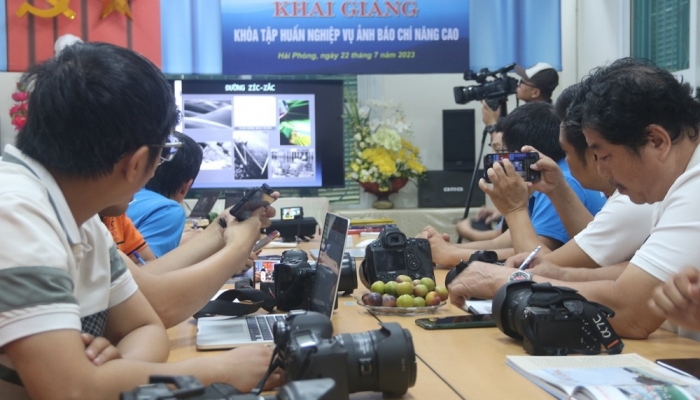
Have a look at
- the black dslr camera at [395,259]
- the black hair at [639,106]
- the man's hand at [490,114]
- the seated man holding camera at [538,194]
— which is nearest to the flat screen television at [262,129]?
the man's hand at [490,114]

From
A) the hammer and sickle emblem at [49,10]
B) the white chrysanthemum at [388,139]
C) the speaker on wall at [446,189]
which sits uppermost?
the hammer and sickle emblem at [49,10]

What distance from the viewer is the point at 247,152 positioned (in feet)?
16.8

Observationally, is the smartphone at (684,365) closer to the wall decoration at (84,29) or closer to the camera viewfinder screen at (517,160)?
the camera viewfinder screen at (517,160)

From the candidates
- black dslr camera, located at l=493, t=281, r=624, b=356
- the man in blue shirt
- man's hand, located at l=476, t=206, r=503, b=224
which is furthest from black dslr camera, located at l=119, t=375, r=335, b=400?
man's hand, located at l=476, t=206, r=503, b=224

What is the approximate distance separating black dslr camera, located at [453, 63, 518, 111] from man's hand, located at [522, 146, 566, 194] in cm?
204

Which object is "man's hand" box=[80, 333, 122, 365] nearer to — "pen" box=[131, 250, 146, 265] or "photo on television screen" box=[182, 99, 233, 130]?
"pen" box=[131, 250, 146, 265]

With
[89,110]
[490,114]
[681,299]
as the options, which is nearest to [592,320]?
[681,299]

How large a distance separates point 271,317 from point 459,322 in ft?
1.57

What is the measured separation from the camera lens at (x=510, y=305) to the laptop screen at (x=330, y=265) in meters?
0.36

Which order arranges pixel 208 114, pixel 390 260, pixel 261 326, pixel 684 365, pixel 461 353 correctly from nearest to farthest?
pixel 684 365 < pixel 461 353 < pixel 261 326 < pixel 390 260 < pixel 208 114

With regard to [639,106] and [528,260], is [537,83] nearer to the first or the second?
[528,260]

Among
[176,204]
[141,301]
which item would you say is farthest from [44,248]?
[176,204]

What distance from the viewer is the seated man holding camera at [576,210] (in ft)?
6.86

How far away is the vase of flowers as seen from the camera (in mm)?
5152
